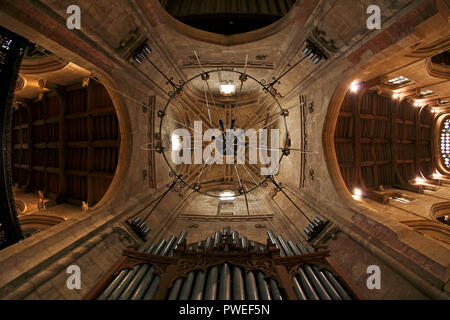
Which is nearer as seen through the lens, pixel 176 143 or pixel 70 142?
pixel 70 142

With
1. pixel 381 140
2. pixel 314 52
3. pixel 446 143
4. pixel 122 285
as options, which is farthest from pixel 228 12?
pixel 446 143

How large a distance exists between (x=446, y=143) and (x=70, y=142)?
26.6m

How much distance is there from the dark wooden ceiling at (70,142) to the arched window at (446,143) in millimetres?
23273

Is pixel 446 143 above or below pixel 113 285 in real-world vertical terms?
above

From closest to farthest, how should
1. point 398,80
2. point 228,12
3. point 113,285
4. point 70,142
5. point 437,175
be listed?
point 113,285, point 228,12, point 70,142, point 398,80, point 437,175

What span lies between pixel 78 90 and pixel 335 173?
13.8 m

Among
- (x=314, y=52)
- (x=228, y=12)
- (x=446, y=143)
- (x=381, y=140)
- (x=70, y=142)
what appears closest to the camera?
(x=314, y=52)

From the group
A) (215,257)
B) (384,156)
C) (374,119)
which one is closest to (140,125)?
(215,257)

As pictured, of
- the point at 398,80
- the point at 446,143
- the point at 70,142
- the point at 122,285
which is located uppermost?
the point at 398,80

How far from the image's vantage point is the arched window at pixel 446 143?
1568 cm

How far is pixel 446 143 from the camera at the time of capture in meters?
15.8

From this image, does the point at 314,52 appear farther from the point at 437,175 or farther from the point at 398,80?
the point at 437,175

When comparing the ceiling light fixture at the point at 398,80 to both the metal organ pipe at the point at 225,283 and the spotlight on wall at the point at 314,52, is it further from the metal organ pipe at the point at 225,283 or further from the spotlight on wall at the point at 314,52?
the metal organ pipe at the point at 225,283

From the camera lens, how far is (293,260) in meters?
5.51
